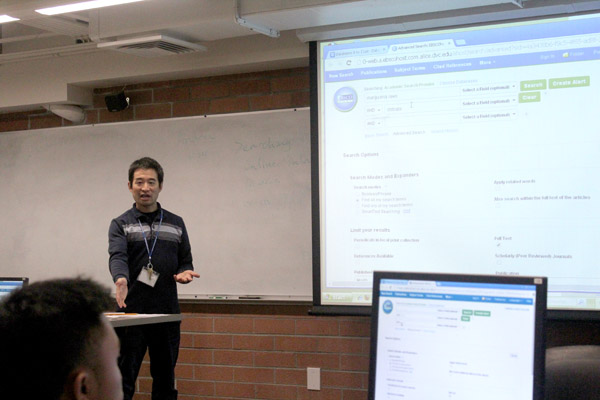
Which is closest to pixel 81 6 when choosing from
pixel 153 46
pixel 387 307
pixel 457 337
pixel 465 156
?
pixel 153 46

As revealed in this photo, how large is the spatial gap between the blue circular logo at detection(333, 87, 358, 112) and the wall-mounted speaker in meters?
1.68

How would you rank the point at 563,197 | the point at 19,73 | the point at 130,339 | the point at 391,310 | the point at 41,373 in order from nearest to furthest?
the point at 41,373 < the point at 391,310 < the point at 563,197 < the point at 130,339 < the point at 19,73

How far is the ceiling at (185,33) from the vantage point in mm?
3172

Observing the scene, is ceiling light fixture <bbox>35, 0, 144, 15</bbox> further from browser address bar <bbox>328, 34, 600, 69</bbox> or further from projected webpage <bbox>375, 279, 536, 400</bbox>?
projected webpage <bbox>375, 279, 536, 400</bbox>

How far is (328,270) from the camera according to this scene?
3.42 meters

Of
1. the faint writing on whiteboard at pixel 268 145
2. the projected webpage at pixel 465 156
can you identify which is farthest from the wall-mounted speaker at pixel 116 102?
the projected webpage at pixel 465 156

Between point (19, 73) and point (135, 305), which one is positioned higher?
point (19, 73)

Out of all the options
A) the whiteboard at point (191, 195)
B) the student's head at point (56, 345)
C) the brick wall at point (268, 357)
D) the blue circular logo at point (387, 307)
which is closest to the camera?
the student's head at point (56, 345)

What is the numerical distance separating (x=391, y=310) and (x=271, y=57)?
2.56 metres

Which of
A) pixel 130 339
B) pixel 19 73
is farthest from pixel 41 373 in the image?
pixel 19 73

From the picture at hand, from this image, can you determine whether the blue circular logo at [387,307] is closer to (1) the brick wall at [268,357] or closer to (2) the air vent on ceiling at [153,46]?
(1) the brick wall at [268,357]

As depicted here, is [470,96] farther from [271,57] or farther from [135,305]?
[135,305]

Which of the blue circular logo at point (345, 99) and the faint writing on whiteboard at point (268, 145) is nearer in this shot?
the blue circular logo at point (345, 99)

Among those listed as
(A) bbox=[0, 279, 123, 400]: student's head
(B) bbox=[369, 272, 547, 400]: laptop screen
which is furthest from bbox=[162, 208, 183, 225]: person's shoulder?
(A) bbox=[0, 279, 123, 400]: student's head
